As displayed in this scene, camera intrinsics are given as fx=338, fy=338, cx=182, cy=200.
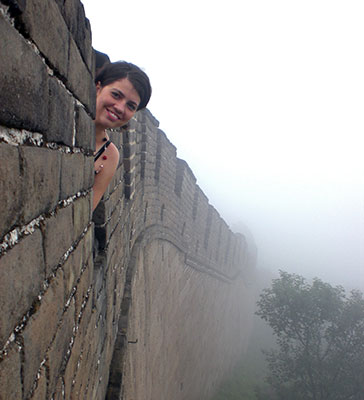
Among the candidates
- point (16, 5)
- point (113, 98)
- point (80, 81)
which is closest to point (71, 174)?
point (80, 81)

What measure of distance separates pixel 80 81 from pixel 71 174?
11.7 inches

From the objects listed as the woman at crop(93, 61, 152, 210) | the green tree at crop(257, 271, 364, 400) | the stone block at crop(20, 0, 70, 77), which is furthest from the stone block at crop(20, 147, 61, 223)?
the green tree at crop(257, 271, 364, 400)

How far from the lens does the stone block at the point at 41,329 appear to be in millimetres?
706

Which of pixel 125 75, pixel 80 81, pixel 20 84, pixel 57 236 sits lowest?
pixel 57 236

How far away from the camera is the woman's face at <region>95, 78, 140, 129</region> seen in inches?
66.7

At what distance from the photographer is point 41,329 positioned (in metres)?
0.78

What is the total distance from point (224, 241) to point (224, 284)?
1.93 m

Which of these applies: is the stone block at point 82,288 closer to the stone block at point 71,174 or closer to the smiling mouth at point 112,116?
the stone block at point 71,174

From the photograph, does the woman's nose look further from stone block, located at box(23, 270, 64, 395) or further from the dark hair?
stone block, located at box(23, 270, 64, 395)

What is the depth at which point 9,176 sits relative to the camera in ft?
1.86

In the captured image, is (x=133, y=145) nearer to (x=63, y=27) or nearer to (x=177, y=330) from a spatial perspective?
(x=63, y=27)

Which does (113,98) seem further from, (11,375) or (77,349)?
(11,375)

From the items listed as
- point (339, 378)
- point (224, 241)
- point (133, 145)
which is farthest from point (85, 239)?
point (339, 378)

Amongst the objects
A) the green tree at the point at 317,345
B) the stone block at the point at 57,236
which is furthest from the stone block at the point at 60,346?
the green tree at the point at 317,345
